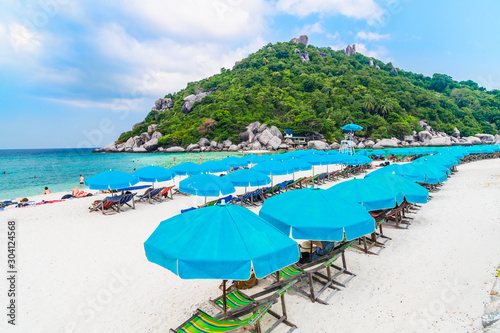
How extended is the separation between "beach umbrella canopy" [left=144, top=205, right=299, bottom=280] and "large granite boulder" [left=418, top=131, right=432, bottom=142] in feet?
300

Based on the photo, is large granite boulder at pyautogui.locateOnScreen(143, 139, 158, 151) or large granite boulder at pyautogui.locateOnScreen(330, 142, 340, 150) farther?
large granite boulder at pyautogui.locateOnScreen(143, 139, 158, 151)

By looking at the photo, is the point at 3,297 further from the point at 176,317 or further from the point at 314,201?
the point at 314,201

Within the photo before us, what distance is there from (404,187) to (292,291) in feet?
15.1

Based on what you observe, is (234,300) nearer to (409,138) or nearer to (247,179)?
(247,179)

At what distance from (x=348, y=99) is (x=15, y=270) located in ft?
323

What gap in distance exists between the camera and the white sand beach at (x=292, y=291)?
4059mm

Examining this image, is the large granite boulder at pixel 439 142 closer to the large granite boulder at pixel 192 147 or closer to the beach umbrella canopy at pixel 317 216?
the large granite boulder at pixel 192 147

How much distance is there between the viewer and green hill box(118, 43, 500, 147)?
8050 centimetres

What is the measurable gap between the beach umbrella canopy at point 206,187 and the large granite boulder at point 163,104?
10986 centimetres

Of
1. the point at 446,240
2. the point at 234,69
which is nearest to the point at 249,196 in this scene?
the point at 446,240

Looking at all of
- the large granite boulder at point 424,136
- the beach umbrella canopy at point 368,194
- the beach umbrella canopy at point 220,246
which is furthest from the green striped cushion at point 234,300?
the large granite boulder at point 424,136

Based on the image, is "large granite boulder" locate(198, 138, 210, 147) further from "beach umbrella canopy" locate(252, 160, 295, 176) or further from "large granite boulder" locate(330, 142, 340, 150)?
"beach umbrella canopy" locate(252, 160, 295, 176)

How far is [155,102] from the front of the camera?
113438mm

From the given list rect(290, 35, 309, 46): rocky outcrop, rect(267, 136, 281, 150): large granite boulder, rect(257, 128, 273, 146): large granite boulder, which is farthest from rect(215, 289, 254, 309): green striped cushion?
rect(290, 35, 309, 46): rocky outcrop
